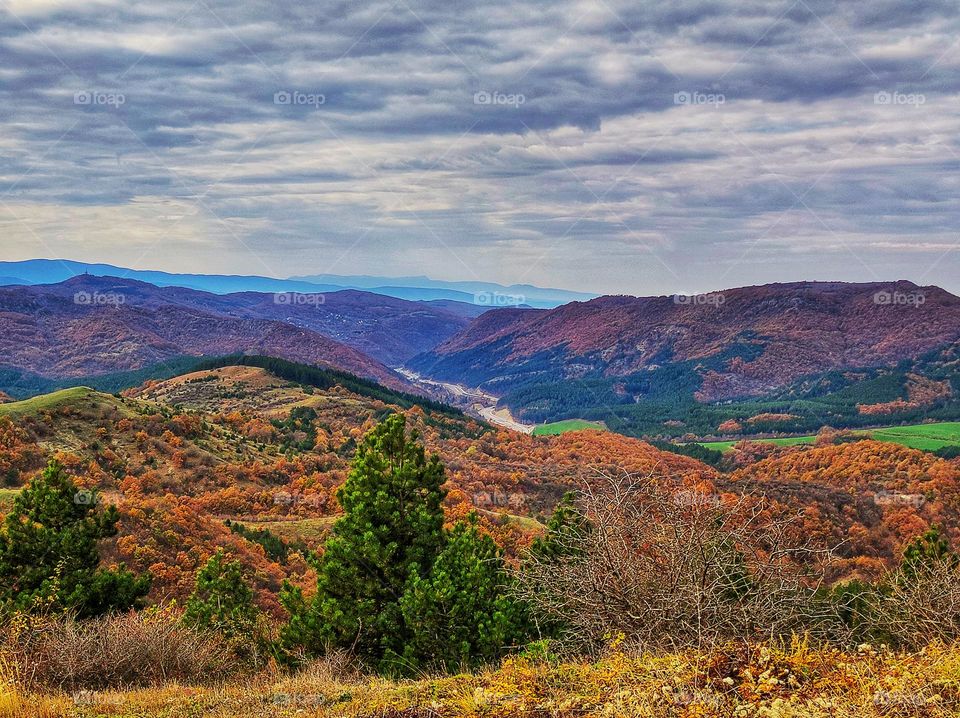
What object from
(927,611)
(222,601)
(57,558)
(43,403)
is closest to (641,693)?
(927,611)

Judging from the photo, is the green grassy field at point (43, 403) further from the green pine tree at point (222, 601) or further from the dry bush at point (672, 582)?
the dry bush at point (672, 582)

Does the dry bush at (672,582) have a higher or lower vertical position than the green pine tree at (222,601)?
higher

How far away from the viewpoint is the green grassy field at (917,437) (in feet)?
411

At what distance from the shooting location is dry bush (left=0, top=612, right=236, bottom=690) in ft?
35.9

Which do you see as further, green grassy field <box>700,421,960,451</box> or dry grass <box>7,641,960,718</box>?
green grassy field <box>700,421,960,451</box>

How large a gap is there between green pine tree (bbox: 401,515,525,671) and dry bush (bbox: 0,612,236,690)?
363cm

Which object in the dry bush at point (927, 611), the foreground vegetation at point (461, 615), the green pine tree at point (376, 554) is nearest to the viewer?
the foreground vegetation at point (461, 615)

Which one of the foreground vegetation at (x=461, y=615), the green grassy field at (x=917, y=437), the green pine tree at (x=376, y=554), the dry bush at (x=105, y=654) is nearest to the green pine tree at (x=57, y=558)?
the foreground vegetation at (x=461, y=615)

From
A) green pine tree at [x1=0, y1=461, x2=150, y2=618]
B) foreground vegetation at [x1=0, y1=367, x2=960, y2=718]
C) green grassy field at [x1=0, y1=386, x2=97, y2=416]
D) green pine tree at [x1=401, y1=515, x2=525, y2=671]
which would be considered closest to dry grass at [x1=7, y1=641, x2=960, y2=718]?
foreground vegetation at [x1=0, y1=367, x2=960, y2=718]

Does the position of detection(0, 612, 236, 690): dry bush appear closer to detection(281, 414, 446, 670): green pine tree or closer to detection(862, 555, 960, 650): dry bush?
detection(281, 414, 446, 670): green pine tree

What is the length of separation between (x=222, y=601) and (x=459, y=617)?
1191 cm

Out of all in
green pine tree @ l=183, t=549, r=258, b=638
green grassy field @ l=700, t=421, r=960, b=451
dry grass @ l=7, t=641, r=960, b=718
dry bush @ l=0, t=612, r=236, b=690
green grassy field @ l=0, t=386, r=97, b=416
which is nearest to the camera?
dry grass @ l=7, t=641, r=960, b=718

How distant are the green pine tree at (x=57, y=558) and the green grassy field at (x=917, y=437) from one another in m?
125

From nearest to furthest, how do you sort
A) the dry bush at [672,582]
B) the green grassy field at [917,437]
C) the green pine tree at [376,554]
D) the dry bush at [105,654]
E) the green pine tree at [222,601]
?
the dry bush at [672,582]
the dry bush at [105,654]
the green pine tree at [376,554]
the green pine tree at [222,601]
the green grassy field at [917,437]
